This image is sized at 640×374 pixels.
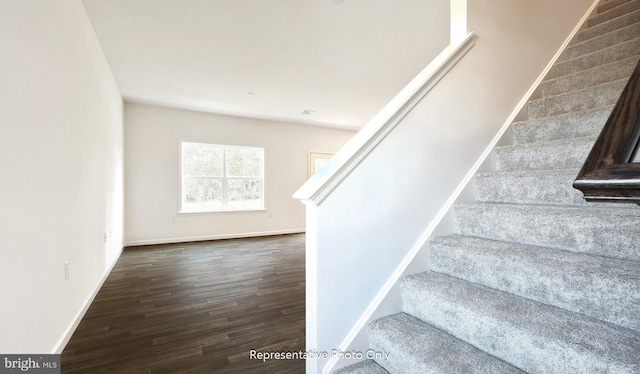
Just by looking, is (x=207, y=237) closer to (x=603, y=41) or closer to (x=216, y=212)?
(x=216, y=212)

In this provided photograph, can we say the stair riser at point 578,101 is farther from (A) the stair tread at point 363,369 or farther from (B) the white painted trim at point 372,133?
(A) the stair tread at point 363,369

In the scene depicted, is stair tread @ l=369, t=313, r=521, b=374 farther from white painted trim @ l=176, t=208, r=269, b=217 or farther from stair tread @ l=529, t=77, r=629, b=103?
white painted trim @ l=176, t=208, r=269, b=217

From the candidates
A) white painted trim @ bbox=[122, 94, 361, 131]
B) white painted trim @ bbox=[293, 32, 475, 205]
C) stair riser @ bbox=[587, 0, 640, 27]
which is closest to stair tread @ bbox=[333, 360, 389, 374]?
white painted trim @ bbox=[293, 32, 475, 205]

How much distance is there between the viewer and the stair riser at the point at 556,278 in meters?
0.91

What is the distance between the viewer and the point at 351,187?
1296mm

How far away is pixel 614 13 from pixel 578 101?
1.34 meters

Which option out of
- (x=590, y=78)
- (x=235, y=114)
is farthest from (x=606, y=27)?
(x=235, y=114)

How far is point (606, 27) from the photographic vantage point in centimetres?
225

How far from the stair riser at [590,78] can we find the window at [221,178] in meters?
4.93

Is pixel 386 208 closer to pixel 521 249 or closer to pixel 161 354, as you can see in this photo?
pixel 521 249

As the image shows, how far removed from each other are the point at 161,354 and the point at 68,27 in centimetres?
232

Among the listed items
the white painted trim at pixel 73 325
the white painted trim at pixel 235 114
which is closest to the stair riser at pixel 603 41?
the white painted trim at pixel 73 325

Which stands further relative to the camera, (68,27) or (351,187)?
(68,27)

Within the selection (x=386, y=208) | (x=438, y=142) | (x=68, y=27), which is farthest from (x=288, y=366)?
(x=68, y=27)
